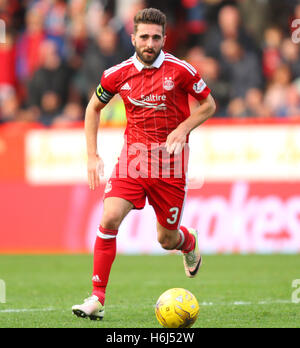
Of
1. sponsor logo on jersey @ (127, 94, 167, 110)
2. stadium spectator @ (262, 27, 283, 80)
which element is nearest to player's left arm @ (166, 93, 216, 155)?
sponsor logo on jersey @ (127, 94, 167, 110)

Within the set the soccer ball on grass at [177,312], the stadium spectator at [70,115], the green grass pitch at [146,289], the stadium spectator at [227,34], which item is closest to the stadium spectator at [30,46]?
the stadium spectator at [70,115]

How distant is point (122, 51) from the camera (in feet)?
52.4

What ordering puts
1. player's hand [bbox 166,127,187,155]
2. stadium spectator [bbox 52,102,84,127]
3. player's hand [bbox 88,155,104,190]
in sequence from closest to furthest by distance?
player's hand [bbox 166,127,187,155] < player's hand [bbox 88,155,104,190] < stadium spectator [bbox 52,102,84,127]

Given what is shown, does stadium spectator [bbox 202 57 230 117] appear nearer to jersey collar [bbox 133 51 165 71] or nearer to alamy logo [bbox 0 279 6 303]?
alamy logo [bbox 0 279 6 303]

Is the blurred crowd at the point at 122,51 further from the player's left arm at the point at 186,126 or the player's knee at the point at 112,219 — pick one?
the player's knee at the point at 112,219

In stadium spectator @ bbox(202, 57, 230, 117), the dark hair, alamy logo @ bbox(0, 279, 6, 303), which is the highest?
the dark hair

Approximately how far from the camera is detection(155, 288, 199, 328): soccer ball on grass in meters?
6.60

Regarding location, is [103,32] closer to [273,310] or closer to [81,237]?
[81,237]

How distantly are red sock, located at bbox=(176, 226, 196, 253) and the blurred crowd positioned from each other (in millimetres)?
5784

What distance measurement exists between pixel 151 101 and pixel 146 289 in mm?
2634

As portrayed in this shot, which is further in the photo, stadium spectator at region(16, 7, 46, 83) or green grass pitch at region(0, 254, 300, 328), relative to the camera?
stadium spectator at region(16, 7, 46, 83)

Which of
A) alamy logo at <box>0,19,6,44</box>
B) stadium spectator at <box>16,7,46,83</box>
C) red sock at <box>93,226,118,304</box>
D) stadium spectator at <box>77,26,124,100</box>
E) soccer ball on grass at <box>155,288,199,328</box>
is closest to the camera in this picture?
soccer ball on grass at <box>155,288,199,328</box>

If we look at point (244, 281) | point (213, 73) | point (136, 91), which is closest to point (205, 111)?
point (136, 91)
